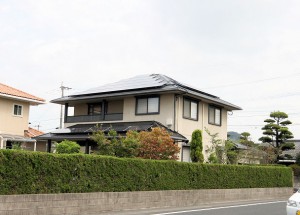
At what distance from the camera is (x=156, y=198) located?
51.9ft

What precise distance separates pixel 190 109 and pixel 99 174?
1453cm

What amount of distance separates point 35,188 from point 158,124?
48.6ft

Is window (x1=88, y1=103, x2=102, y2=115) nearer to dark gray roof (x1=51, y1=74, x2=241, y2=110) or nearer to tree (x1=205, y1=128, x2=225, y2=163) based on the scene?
dark gray roof (x1=51, y1=74, x2=241, y2=110)

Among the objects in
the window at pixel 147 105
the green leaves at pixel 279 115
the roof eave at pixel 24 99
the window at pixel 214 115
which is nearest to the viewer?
the window at pixel 147 105

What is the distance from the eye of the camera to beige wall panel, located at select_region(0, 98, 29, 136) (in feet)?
91.6

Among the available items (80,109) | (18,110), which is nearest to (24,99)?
(18,110)

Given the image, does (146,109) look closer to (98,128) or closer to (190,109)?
(190,109)

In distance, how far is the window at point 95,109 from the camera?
30653 millimetres

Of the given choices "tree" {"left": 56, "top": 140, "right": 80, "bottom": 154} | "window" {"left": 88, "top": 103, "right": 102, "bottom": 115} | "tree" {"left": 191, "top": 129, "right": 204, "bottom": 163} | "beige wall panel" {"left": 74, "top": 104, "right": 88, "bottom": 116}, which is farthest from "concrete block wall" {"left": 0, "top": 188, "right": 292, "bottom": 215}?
"beige wall panel" {"left": 74, "top": 104, "right": 88, "bottom": 116}

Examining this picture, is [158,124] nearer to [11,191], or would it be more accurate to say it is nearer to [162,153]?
[162,153]

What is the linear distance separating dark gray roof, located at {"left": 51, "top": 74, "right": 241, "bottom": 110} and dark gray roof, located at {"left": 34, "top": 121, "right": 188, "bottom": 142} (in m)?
2.06

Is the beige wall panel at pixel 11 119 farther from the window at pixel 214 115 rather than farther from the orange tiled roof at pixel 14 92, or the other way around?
the window at pixel 214 115

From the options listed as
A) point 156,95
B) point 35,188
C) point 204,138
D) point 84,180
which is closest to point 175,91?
point 156,95

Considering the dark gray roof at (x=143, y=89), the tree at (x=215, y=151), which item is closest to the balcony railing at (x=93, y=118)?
the dark gray roof at (x=143, y=89)
